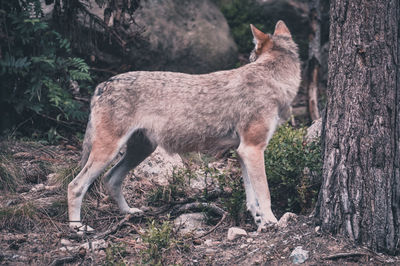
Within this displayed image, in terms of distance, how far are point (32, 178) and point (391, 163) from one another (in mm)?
4645

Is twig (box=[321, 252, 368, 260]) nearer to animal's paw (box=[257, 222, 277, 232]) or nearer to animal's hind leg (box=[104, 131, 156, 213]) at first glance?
animal's paw (box=[257, 222, 277, 232])

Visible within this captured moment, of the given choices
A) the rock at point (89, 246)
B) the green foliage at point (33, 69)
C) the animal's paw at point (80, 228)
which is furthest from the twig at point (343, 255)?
the green foliage at point (33, 69)

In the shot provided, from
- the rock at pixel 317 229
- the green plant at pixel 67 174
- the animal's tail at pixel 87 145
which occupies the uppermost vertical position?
the animal's tail at pixel 87 145

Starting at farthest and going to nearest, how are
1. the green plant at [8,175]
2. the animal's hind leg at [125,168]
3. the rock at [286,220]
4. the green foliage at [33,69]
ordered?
the green foliage at [33,69], the green plant at [8,175], the animal's hind leg at [125,168], the rock at [286,220]

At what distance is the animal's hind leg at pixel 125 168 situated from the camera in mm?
5781

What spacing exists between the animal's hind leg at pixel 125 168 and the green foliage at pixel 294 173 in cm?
158

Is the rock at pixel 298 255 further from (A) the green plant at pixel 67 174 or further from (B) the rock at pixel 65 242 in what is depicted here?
(A) the green plant at pixel 67 174

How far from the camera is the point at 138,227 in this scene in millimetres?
5234

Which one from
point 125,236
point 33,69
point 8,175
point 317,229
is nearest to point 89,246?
point 125,236

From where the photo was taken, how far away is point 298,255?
4082mm

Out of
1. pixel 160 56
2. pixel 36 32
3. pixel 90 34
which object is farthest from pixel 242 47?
pixel 36 32

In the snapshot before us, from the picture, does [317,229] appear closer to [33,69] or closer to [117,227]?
[117,227]

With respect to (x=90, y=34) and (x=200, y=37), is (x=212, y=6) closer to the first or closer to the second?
(x=200, y=37)

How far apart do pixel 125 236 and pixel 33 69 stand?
347cm
